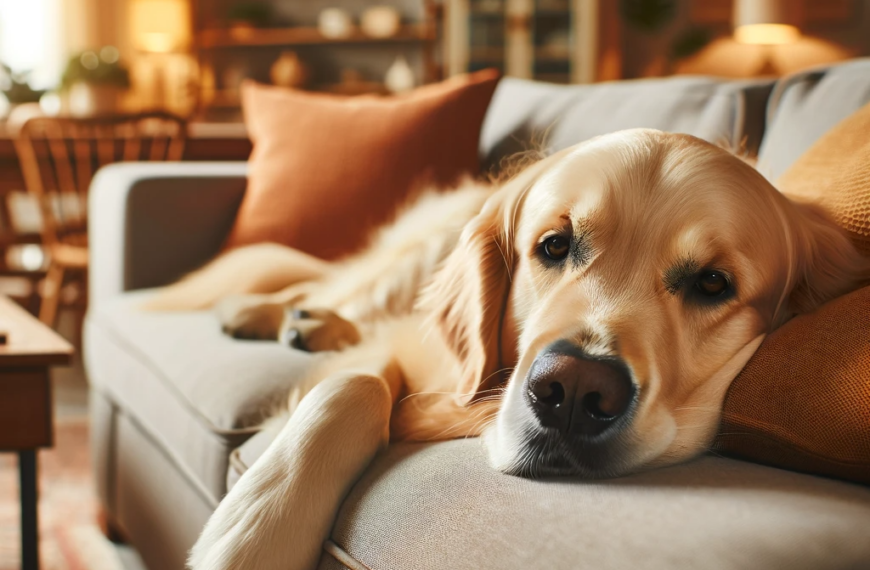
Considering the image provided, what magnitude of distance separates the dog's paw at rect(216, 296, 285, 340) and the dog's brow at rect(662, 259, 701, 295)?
0.96 m

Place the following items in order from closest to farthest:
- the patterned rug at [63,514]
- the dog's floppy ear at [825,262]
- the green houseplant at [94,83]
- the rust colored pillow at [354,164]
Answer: the dog's floppy ear at [825,262] → the patterned rug at [63,514] → the rust colored pillow at [354,164] → the green houseplant at [94,83]

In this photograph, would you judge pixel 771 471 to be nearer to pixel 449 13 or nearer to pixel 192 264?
pixel 192 264

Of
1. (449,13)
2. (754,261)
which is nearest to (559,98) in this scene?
(754,261)

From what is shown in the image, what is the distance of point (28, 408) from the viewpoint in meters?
1.58

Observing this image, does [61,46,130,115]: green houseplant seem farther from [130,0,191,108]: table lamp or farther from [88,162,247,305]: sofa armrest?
[130,0,191,108]: table lamp

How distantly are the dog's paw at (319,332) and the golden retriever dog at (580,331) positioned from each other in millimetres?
299

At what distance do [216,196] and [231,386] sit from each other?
1.14 m

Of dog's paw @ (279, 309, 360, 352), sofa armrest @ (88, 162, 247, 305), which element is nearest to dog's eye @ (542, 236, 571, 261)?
dog's paw @ (279, 309, 360, 352)

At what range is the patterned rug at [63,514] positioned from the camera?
1.98 meters

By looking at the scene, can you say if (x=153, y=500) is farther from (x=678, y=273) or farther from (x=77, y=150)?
(x=77, y=150)

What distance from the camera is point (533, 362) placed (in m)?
0.91

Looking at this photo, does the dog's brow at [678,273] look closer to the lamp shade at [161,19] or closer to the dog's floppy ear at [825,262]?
the dog's floppy ear at [825,262]

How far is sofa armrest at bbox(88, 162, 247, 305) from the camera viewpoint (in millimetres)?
2332

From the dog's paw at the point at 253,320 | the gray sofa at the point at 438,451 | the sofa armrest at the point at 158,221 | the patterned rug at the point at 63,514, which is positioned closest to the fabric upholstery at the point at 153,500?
the gray sofa at the point at 438,451
